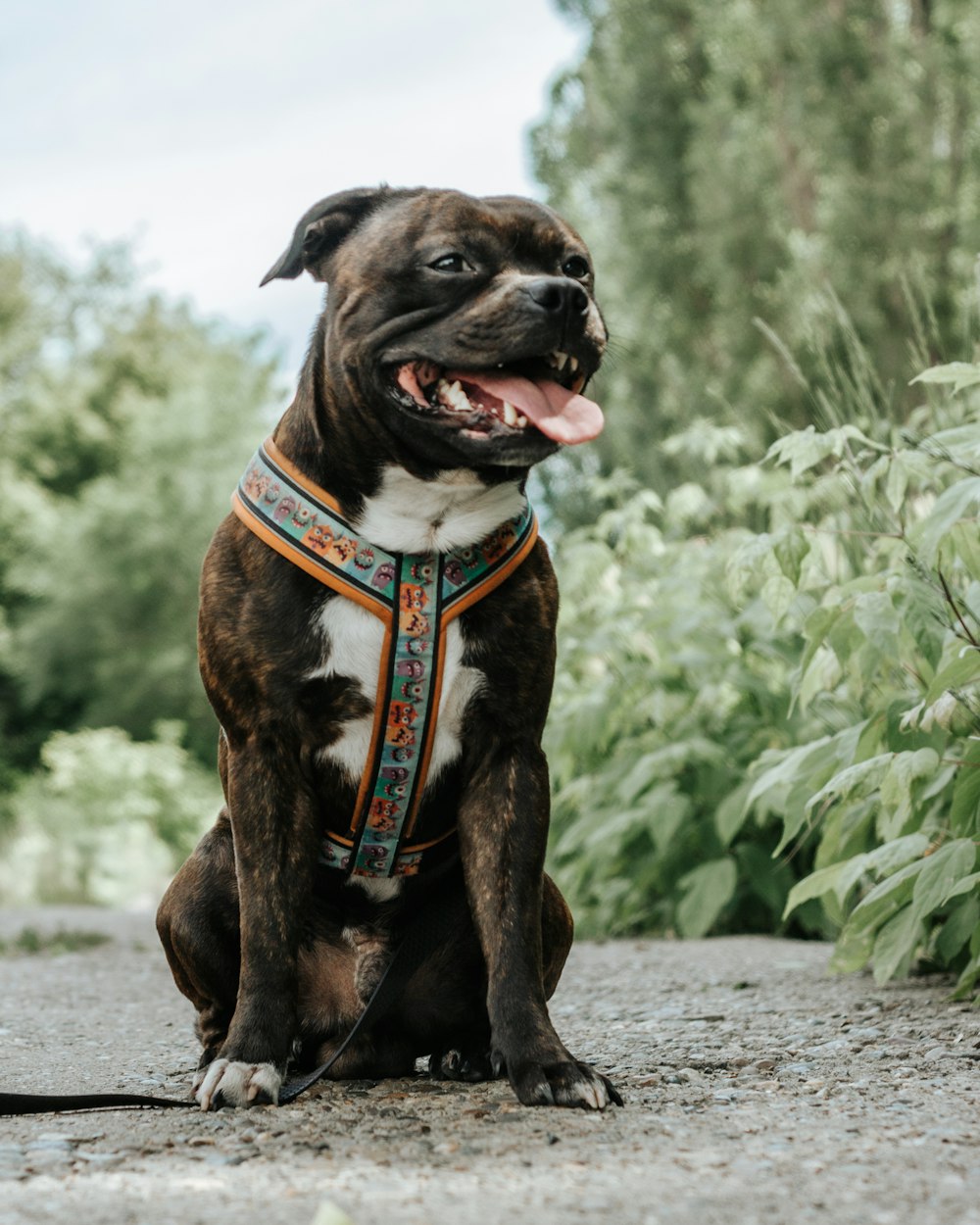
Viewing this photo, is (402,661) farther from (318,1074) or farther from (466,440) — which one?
(318,1074)

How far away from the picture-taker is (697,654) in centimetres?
570

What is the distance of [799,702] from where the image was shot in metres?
5.18

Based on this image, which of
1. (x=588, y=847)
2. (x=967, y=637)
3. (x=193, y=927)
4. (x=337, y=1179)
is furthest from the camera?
(x=588, y=847)

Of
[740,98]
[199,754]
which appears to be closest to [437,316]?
[740,98]

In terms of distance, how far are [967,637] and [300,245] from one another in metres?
1.71

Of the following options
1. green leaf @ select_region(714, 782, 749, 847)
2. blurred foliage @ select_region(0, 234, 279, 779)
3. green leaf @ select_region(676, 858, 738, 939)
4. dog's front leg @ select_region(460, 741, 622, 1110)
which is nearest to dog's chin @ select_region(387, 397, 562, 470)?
dog's front leg @ select_region(460, 741, 622, 1110)

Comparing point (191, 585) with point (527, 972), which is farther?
point (191, 585)

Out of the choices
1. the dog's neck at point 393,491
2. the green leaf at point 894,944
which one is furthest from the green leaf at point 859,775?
the dog's neck at point 393,491

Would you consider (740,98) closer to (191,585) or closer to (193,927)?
(191,585)

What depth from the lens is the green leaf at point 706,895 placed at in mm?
5344

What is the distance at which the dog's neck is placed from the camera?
2.88 m

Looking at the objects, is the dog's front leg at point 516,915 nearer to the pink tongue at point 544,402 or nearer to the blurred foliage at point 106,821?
the pink tongue at point 544,402

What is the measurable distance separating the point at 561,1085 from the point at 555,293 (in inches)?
56.7

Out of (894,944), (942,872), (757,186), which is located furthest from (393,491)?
(757,186)
